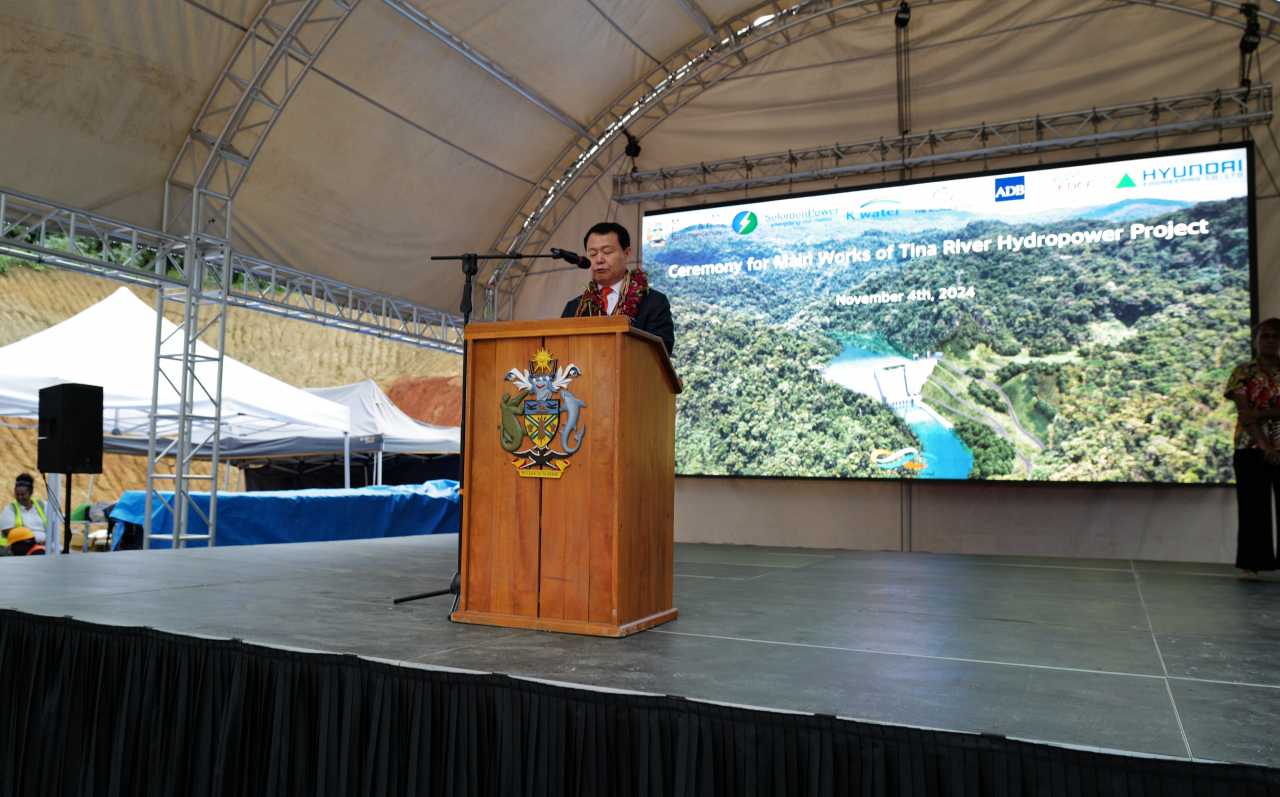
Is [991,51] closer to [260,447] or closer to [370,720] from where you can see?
[370,720]

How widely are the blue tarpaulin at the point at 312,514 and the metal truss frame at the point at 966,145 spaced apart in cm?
439

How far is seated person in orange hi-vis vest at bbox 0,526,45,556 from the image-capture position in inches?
281

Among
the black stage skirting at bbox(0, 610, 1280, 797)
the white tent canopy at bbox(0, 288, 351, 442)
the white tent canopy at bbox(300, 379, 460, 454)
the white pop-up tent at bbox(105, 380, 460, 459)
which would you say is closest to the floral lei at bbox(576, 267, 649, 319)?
the black stage skirting at bbox(0, 610, 1280, 797)

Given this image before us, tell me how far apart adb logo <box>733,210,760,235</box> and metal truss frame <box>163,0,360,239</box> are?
383 cm

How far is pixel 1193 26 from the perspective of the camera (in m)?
7.05

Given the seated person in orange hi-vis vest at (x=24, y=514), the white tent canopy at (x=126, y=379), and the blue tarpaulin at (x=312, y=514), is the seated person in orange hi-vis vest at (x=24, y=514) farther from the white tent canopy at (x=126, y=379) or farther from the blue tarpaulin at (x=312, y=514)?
the white tent canopy at (x=126, y=379)

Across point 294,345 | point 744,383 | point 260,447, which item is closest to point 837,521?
point 744,383

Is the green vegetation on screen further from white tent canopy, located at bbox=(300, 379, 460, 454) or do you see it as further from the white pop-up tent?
white tent canopy, located at bbox=(300, 379, 460, 454)

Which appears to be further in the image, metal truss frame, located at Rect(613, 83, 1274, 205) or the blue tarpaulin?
the blue tarpaulin

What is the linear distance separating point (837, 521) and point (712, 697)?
264 inches

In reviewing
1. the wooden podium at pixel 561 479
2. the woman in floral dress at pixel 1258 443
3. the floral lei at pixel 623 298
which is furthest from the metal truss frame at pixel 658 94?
the wooden podium at pixel 561 479

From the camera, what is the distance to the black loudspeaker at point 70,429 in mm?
5898

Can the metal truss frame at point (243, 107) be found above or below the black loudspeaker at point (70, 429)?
above

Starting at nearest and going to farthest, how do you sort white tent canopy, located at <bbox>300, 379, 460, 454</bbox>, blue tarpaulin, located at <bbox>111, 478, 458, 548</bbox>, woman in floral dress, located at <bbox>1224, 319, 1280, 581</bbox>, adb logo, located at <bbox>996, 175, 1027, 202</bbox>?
woman in floral dress, located at <bbox>1224, 319, 1280, 581</bbox>, adb logo, located at <bbox>996, 175, 1027, 202</bbox>, blue tarpaulin, located at <bbox>111, 478, 458, 548</bbox>, white tent canopy, located at <bbox>300, 379, 460, 454</bbox>
